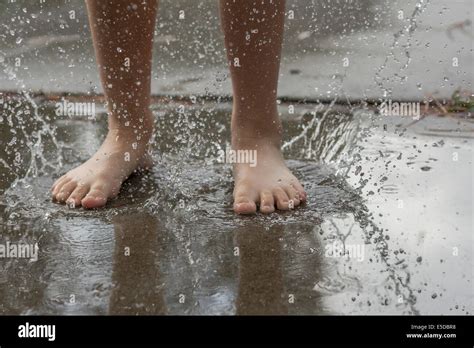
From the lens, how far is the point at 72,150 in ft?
8.39

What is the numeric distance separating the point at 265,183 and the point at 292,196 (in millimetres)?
93

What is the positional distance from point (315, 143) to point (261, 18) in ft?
2.03

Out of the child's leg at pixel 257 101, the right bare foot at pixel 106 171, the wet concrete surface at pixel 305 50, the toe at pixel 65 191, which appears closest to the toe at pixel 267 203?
the child's leg at pixel 257 101

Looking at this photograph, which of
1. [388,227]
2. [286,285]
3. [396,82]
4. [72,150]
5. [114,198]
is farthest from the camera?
[396,82]

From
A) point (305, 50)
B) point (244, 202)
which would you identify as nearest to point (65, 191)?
point (244, 202)

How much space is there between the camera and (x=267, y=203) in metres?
2.06

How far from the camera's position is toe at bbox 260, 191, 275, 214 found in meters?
2.05

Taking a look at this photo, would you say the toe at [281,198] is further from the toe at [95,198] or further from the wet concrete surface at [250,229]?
the toe at [95,198]

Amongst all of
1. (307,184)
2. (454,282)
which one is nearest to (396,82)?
(307,184)

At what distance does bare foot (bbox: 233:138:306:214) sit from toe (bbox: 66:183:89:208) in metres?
0.41

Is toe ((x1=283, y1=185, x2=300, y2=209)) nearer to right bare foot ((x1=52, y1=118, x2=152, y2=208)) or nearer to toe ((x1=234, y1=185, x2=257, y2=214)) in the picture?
toe ((x1=234, y1=185, x2=257, y2=214))

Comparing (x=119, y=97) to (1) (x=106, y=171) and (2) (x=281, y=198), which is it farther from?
(2) (x=281, y=198)

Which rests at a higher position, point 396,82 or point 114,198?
point 396,82
